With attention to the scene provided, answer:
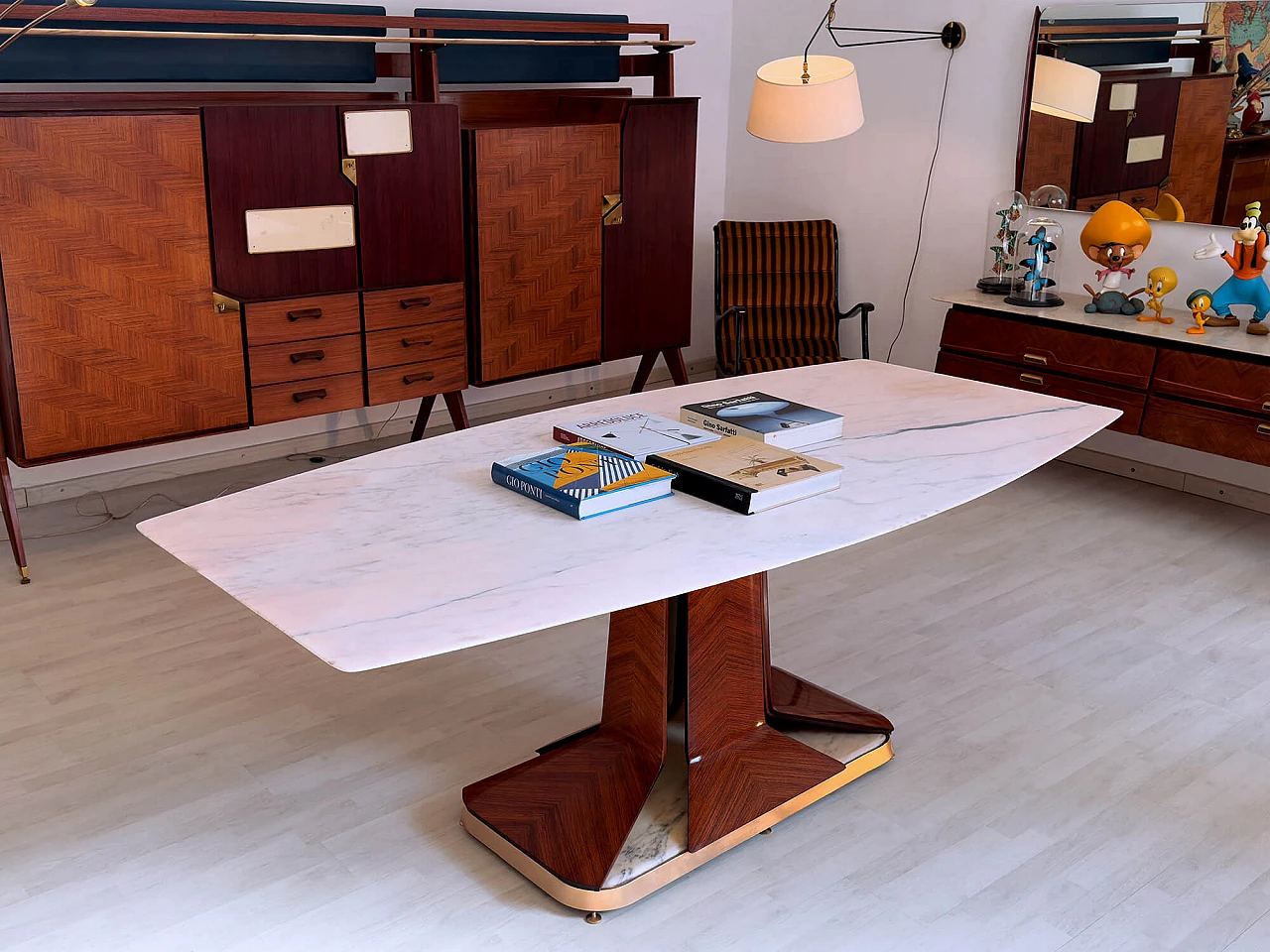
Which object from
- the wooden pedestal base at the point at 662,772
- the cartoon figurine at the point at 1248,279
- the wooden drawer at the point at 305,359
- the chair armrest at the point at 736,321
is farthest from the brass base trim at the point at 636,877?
the chair armrest at the point at 736,321

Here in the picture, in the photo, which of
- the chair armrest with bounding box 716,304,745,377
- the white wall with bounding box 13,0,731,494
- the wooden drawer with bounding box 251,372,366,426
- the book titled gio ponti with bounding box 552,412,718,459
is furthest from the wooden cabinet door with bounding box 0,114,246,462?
the chair armrest with bounding box 716,304,745,377

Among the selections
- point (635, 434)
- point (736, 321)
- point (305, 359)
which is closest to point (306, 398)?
point (305, 359)

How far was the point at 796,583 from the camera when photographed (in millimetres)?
3529

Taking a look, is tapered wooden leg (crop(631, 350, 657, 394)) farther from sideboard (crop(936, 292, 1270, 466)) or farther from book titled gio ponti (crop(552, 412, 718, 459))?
book titled gio ponti (crop(552, 412, 718, 459))

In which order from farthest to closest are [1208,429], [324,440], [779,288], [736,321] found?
[779,288]
[736,321]
[324,440]
[1208,429]

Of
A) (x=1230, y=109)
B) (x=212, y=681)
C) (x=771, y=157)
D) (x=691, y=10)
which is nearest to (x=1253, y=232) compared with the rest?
(x=1230, y=109)

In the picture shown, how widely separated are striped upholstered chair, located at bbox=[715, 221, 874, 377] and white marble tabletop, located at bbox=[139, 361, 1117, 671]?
2.47 meters

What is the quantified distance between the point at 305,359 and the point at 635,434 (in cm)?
190

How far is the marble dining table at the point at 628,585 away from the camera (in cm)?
168

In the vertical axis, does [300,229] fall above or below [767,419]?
above

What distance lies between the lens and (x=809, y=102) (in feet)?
8.52

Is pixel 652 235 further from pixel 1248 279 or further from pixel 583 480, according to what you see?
pixel 583 480

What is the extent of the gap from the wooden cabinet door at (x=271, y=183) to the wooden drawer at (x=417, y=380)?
389 millimetres

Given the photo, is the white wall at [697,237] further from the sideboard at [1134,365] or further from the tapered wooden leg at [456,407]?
the sideboard at [1134,365]
